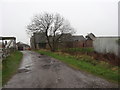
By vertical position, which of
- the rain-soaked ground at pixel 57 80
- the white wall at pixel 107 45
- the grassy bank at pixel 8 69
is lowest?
the grassy bank at pixel 8 69

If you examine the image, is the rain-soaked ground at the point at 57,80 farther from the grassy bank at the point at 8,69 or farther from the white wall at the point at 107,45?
the white wall at the point at 107,45

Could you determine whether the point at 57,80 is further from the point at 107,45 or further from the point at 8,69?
the point at 107,45

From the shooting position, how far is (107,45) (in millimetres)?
20562

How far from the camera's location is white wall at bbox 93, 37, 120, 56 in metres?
18.5

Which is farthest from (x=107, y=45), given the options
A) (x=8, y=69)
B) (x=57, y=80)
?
(x=57, y=80)

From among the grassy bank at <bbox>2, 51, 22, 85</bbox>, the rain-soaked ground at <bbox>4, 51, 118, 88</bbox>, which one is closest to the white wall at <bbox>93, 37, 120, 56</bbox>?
the rain-soaked ground at <bbox>4, 51, 118, 88</bbox>

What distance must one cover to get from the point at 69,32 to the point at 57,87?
34896 millimetres

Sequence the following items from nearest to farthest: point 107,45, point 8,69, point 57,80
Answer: point 57,80 < point 8,69 < point 107,45

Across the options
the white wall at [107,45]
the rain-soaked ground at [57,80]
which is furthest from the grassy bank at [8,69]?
the white wall at [107,45]

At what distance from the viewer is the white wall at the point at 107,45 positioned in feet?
60.8

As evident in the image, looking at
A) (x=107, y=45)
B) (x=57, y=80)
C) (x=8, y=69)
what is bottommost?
(x=8, y=69)

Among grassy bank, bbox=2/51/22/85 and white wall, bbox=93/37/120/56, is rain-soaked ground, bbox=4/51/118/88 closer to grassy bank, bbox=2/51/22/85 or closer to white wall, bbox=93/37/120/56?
grassy bank, bbox=2/51/22/85

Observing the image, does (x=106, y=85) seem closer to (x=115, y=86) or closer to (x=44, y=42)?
(x=115, y=86)

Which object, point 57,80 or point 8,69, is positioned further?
point 8,69
